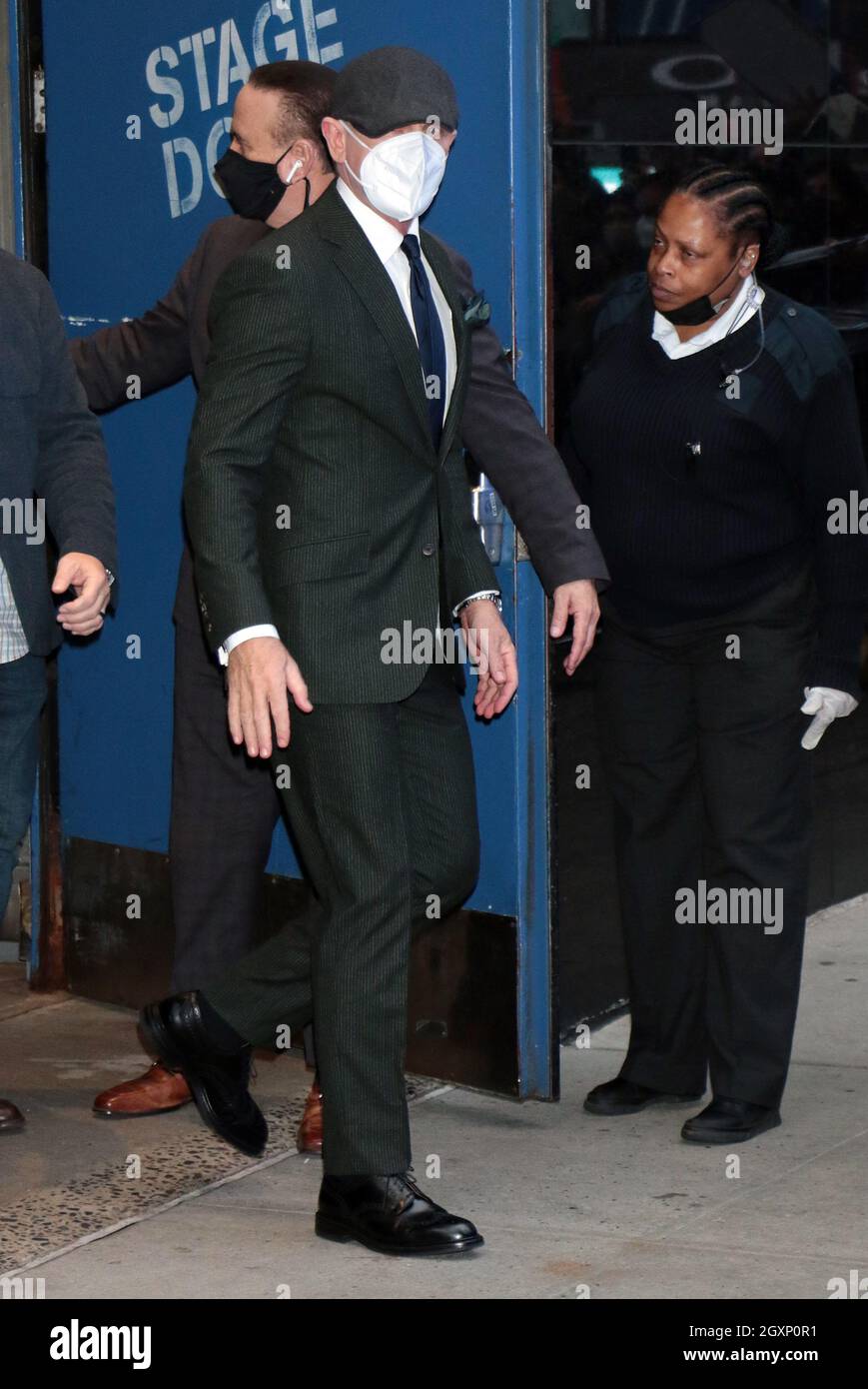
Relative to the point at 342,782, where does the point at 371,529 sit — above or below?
above

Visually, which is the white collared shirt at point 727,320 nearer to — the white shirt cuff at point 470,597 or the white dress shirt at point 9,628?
the white shirt cuff at point 470,597

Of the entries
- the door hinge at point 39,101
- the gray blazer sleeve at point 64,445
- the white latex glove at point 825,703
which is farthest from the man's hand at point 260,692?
the door hinge at point 39,101

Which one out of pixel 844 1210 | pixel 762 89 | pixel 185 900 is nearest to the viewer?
pixel 844 1210

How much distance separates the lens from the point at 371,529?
3.47 meters

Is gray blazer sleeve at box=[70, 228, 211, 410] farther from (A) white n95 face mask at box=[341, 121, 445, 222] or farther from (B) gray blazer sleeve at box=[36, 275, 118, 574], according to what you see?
(A) white n95 face mask at box=[341, 121, 445, 222]

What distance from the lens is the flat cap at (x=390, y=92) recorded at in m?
3.46

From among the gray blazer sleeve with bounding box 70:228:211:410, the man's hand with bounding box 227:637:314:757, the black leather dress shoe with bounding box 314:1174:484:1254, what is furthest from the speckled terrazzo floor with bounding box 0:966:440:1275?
the gray blazer sleeve with bounding box 70:228:211:410

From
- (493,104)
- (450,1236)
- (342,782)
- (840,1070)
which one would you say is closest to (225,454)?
(342,782)

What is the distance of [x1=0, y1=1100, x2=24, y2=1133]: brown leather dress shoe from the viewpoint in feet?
13.9

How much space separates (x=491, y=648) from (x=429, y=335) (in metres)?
0.58

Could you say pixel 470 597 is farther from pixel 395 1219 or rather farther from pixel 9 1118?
pixel 9 1118

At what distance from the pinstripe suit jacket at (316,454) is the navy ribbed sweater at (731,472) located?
2.31 feet

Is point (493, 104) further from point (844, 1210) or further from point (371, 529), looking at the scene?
point (844, 1210)
